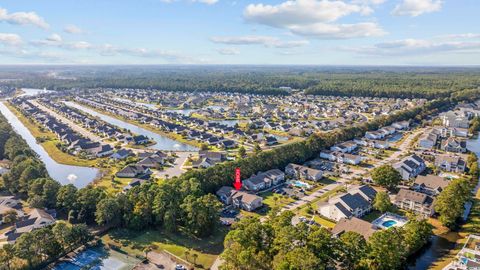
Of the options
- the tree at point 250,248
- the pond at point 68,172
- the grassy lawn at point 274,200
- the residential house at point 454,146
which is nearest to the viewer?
the tree at point 250,248

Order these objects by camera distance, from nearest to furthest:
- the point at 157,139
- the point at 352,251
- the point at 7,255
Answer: the point at 352,251 < the point at 7,255 < the point at 157,139

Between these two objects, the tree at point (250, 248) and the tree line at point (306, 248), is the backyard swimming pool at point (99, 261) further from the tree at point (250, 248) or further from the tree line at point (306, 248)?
the tree line at point (306, 248)

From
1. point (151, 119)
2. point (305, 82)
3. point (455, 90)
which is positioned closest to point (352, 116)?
point (151, 119)

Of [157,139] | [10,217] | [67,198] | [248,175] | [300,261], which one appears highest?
[300,261]

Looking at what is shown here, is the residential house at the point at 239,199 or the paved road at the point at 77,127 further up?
the paved road at the point at 77,127

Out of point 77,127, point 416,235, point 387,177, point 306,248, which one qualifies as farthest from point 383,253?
point 77,127

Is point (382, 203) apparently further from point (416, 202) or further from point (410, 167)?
point (410, 167)

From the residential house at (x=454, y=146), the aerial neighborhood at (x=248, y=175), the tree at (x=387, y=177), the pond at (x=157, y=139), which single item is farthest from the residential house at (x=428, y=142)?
the pond at (x=157, y=139)
